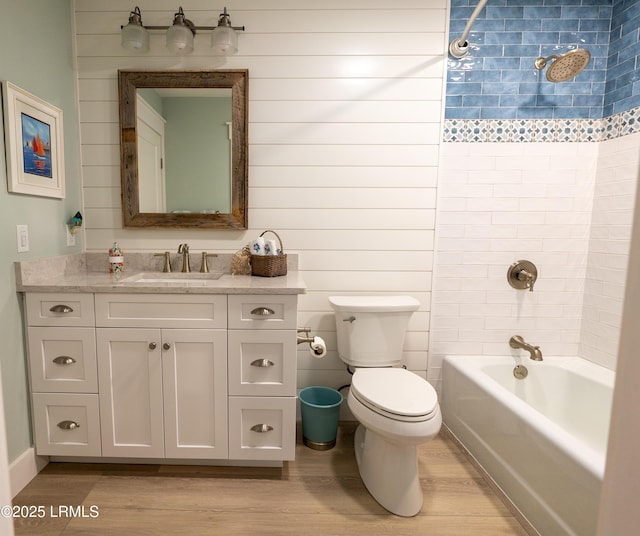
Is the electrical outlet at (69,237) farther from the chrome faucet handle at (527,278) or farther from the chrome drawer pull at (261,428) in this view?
the chrome faucet handle at (527,278)

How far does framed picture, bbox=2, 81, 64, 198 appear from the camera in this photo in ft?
4.82

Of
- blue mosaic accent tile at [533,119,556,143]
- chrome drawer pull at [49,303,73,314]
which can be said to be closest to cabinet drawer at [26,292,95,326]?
chrome drawer pull at [49,303,73,314]

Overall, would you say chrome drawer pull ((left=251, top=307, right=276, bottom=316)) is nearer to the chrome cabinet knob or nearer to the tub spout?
the chrome cabinet knob

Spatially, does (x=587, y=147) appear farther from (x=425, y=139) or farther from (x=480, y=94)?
(x=425, y=139)

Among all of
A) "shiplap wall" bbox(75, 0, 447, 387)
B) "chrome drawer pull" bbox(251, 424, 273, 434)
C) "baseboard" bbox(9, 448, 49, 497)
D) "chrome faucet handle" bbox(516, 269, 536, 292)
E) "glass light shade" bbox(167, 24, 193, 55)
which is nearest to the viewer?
"baseboard" bbox(9, 448, 49, 497)

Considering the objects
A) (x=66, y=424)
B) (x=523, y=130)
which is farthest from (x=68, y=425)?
(x=523, y=130)

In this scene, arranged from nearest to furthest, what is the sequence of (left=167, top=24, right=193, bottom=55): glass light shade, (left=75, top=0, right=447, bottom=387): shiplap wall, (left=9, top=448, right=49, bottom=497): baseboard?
(left=9, top=448, right=49, bottom=497): baseboard, (left=167, top=24, right=193, bottom=55): glass light shade, (left=75, top=0, right=447, bottom=387): shiplap wall

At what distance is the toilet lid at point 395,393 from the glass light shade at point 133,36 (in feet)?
6.77

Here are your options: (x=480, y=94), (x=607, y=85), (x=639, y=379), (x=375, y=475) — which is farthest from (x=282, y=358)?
(x=607, y=85)

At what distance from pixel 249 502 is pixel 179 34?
2.30m

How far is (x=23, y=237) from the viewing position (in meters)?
1.55

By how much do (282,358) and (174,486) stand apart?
2.52 feet

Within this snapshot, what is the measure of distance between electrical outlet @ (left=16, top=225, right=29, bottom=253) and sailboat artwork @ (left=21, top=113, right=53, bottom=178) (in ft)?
0.84

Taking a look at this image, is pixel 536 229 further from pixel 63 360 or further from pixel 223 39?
pixel 63 360
